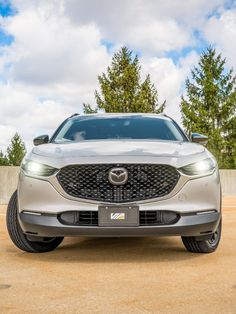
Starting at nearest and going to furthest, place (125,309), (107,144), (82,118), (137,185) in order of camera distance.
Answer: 1. (125,309)
2. (137,185)
3. (107,144)
4. (82,118)

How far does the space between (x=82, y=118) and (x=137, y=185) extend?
2322mm

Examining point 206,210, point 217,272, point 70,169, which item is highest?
point 70,169

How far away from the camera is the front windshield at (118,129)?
6.53m

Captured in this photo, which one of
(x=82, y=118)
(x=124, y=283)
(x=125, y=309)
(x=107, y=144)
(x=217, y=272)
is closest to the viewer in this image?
(x=125, y=309)

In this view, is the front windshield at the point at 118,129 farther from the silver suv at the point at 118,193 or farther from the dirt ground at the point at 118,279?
the dirt ground at the point at 118,279

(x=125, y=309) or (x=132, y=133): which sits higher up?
(x=132, y=133)

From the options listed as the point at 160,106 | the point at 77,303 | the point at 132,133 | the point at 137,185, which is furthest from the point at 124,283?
the point at 160,106

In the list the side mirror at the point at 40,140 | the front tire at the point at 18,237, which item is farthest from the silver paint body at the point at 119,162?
the side mirror at the point at 40,140

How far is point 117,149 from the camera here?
5316mm

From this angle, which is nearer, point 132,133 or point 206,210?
point 206,210

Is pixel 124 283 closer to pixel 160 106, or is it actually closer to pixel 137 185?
pixel 137 185

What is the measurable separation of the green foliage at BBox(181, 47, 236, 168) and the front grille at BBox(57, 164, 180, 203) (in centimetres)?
3569

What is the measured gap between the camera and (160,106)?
115 ft

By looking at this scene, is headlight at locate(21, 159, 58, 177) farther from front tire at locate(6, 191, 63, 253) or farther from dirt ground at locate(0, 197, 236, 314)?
dirt ground at locate(0, 197, 236, 314)
